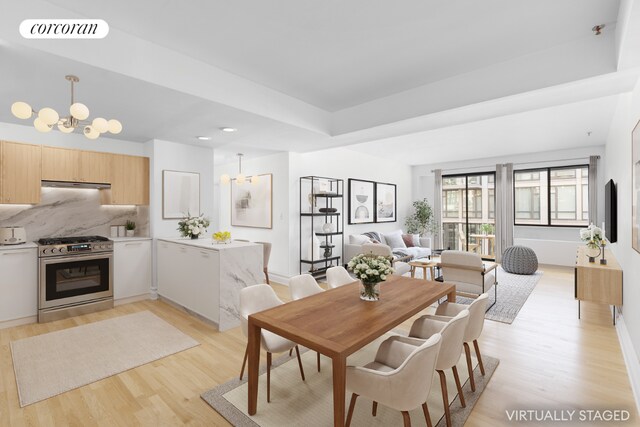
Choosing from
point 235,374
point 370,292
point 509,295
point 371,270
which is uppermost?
point 371,270

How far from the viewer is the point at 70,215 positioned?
4.52 m

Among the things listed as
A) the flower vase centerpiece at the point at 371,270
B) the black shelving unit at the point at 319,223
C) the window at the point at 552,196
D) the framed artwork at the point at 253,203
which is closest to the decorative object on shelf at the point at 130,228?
the framed artwork at the point at 253,203

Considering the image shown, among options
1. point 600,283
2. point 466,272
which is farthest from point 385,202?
point 600,283

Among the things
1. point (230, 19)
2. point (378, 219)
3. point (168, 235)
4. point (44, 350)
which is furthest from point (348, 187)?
point (44, 350)

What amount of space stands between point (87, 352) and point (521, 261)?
7.12m

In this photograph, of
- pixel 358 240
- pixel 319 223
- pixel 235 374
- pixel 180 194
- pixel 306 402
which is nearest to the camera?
pixel 306 402

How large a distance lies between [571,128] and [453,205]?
12.2 feet

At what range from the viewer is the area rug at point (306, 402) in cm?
200

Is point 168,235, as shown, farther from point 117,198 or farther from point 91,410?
point 91,410

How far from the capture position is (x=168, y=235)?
4.85 m

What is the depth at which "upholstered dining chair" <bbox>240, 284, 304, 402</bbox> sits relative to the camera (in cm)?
222

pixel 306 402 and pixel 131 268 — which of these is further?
pixel 131 268

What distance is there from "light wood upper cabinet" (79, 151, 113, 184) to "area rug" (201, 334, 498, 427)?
3.65 metres

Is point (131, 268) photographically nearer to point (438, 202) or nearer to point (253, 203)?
point (253, 203)
